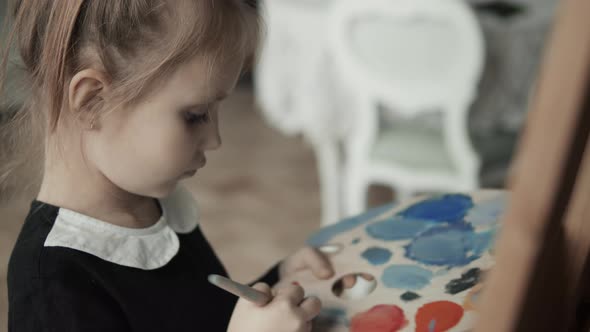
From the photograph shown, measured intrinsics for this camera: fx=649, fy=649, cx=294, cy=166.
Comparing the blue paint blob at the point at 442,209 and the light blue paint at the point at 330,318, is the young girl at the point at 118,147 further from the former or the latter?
the blue paint blob at the point at 442,209

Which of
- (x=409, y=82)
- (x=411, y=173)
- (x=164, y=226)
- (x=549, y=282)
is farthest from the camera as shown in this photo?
(x=411, y=173)

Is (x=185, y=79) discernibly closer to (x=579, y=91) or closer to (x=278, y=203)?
(x=579, y=91)

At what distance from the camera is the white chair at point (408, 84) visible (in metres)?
1.57

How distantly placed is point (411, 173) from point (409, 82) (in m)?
0.26

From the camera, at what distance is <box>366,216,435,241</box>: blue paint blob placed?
701 millimetres

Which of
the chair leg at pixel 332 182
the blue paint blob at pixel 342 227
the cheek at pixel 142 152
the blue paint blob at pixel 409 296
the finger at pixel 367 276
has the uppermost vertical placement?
the cheek at pixel 142 152

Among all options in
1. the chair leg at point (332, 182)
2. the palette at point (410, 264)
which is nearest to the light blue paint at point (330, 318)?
the palette at point (410, 264)

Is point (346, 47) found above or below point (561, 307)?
below

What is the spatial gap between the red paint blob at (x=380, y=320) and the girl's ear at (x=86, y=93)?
0.30 metres

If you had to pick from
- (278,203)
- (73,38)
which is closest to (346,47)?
(278,203)

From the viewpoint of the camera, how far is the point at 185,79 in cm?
58

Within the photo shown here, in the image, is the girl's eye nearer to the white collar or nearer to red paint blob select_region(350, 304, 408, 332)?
the white collar

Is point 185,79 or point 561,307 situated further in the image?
point 185,79

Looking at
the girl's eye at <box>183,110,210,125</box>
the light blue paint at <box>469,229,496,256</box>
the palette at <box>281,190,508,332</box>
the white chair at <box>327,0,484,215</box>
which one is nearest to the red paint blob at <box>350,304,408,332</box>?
the palette at <box>281,190,508,332</box>
